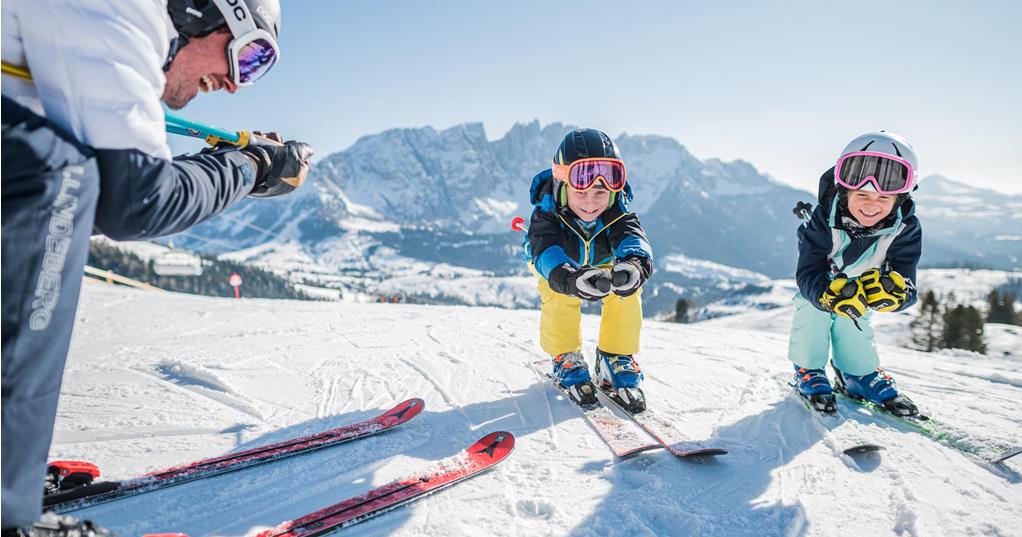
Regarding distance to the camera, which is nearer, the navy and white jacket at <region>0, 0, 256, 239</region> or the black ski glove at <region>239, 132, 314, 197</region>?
the navy and white jacket at <region>0, 0, 256, 239</region>

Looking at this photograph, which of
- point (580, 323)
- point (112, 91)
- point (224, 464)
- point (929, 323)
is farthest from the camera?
point (929, 323)

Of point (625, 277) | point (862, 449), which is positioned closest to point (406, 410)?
point (625, 277)

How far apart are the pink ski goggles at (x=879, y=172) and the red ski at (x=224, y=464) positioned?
379cm

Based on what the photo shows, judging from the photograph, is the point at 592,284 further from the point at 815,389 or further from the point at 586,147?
the point at 815,389

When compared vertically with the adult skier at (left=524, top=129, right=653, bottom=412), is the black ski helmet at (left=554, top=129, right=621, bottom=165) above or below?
above

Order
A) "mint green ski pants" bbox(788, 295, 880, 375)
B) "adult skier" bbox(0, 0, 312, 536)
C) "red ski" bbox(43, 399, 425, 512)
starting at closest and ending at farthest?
"adult skier" bbox(0, 0, 312, 536)
"red ski" bbox(43, 399, 425, 512)
"mint green ski pants" bbox(788, 295, 880, 375)

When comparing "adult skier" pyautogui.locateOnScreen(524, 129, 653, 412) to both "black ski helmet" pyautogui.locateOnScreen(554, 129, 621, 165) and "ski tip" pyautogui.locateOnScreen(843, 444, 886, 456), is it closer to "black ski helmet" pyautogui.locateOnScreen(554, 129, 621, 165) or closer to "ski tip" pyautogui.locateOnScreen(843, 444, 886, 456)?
"black ski helmet" pyautogui.locateOnScreen(554, 129, 621, 165)

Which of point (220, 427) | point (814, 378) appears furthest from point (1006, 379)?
point (220, 427)

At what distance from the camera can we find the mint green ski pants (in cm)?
408

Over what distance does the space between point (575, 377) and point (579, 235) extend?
4.09ft

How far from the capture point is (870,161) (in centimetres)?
362

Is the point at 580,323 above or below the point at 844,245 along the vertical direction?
below

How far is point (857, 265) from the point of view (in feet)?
13.1


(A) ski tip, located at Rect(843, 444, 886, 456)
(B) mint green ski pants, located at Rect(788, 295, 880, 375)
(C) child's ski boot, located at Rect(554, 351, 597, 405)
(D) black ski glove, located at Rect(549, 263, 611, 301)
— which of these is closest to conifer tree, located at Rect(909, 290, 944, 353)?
(B) mint green ski pants, located at Rect(788, 295, 880, 375)
